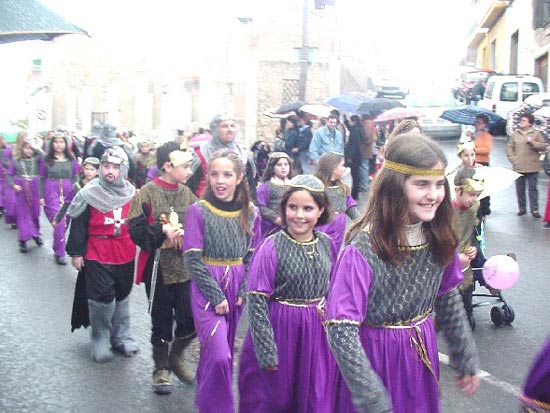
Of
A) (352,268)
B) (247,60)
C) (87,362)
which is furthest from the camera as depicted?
(247,60)

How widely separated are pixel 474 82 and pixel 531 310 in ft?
86.2

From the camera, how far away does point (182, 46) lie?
44156mm

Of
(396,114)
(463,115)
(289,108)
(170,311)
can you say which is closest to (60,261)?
(170,311)

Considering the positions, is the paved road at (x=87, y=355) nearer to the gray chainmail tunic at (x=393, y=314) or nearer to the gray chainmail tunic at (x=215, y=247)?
the gray chainmail tunic at (x=215, y=247)

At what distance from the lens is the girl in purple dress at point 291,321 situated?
439cm

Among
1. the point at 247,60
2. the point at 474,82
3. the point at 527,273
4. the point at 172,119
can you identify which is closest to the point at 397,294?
the point at 527,273

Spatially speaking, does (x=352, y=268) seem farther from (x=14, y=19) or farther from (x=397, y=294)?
(x=14, y=19)

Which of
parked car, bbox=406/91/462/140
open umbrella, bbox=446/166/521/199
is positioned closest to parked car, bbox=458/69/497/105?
parked car, bbox=406/91/462/140

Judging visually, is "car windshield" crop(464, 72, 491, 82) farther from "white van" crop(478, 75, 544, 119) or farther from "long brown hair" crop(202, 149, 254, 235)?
"long brown hair" crop(202, 149, 254, 235)

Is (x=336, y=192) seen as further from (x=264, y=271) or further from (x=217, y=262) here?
(x=264, y=271)

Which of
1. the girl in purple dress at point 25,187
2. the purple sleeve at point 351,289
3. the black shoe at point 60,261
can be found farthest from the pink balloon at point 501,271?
the girl in purple dress at point 25,187

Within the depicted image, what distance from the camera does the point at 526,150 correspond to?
1355 cm

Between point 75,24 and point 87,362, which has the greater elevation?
point 75,24

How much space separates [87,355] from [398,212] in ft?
14.5
